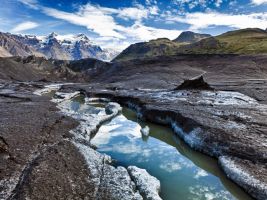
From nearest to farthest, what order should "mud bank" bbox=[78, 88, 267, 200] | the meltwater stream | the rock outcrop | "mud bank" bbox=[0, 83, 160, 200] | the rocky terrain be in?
1. "mud bank" bbox=[0, 83, 160, 200]
2. the meltwater stream
3. "mud bank" bbox=[78, 88, 267, 200]
4. the rocky terrain
5. the rock outcrop

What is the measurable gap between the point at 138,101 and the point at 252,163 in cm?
3375

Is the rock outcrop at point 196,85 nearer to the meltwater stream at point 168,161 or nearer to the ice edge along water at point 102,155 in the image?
the ice edge along water at point 102,155

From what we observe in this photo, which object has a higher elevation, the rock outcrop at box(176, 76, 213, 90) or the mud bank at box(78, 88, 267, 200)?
the rock outcrop at box(176, 76, 213, 90)

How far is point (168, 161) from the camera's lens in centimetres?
2948

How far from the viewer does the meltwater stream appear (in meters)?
23.0

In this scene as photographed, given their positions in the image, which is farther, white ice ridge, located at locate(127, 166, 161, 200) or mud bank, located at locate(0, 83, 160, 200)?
white ice ridge, located at locate(127, 166, 161, 200)

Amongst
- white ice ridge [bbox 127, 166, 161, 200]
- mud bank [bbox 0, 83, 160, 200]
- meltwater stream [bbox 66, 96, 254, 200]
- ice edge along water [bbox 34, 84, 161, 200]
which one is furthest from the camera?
meltwater stream [bbox 66, 96, 254, 200]

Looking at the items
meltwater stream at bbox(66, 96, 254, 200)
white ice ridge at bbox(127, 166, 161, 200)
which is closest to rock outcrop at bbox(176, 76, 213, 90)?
meltwater stream at bbox(66, 96, 254, 200)

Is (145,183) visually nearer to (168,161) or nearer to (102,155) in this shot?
(102,155)

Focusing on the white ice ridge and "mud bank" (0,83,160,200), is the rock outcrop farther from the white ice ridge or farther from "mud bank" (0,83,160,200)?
the white ice ridge

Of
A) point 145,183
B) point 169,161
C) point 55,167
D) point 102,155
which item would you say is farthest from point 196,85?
point 55,167

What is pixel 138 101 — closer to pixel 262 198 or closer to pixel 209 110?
pixel 209 110

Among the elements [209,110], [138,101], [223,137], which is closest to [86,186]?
[223,137]

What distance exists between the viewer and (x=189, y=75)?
331 feet
